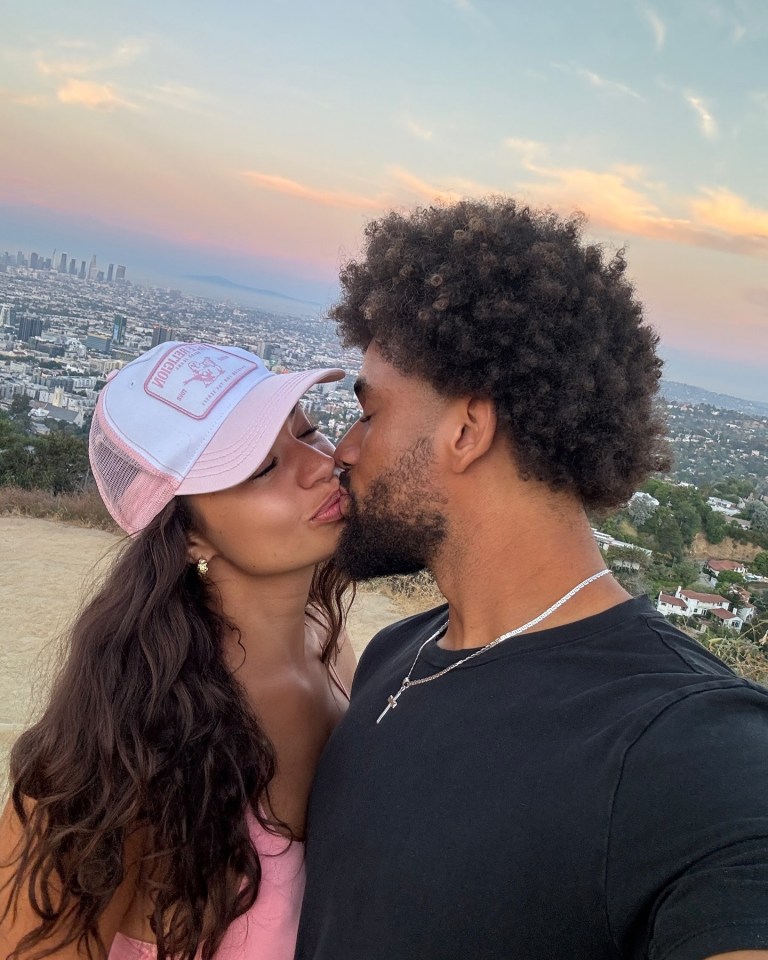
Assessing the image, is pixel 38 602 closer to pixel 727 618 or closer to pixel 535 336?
pixel 727 618

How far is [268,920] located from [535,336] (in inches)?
66.4

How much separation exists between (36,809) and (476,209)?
1.94 meters

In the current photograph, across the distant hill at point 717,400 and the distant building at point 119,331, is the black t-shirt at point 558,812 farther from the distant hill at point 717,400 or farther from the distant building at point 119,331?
the distant building at point 119,331

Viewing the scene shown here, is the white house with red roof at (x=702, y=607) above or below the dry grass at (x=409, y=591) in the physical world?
above

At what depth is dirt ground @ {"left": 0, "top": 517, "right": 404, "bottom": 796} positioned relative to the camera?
725 centimetres

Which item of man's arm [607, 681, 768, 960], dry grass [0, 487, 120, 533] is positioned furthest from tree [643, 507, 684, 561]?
man's arm [607, 681, 768, 960]

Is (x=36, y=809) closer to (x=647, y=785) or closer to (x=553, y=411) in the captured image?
(x=647, y=785)

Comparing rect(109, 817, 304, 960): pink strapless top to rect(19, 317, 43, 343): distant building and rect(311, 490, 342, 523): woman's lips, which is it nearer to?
rect(311, 490, 342, 523): woman's lips

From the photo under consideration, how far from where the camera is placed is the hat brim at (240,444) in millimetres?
2074

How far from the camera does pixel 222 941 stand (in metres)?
1.95

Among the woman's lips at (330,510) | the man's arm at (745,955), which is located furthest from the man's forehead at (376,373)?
the man's arm at (745,955)

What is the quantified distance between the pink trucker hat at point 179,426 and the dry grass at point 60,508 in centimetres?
1125

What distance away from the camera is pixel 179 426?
2131 mm

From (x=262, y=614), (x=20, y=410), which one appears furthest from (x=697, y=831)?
(x=20, y=410)
